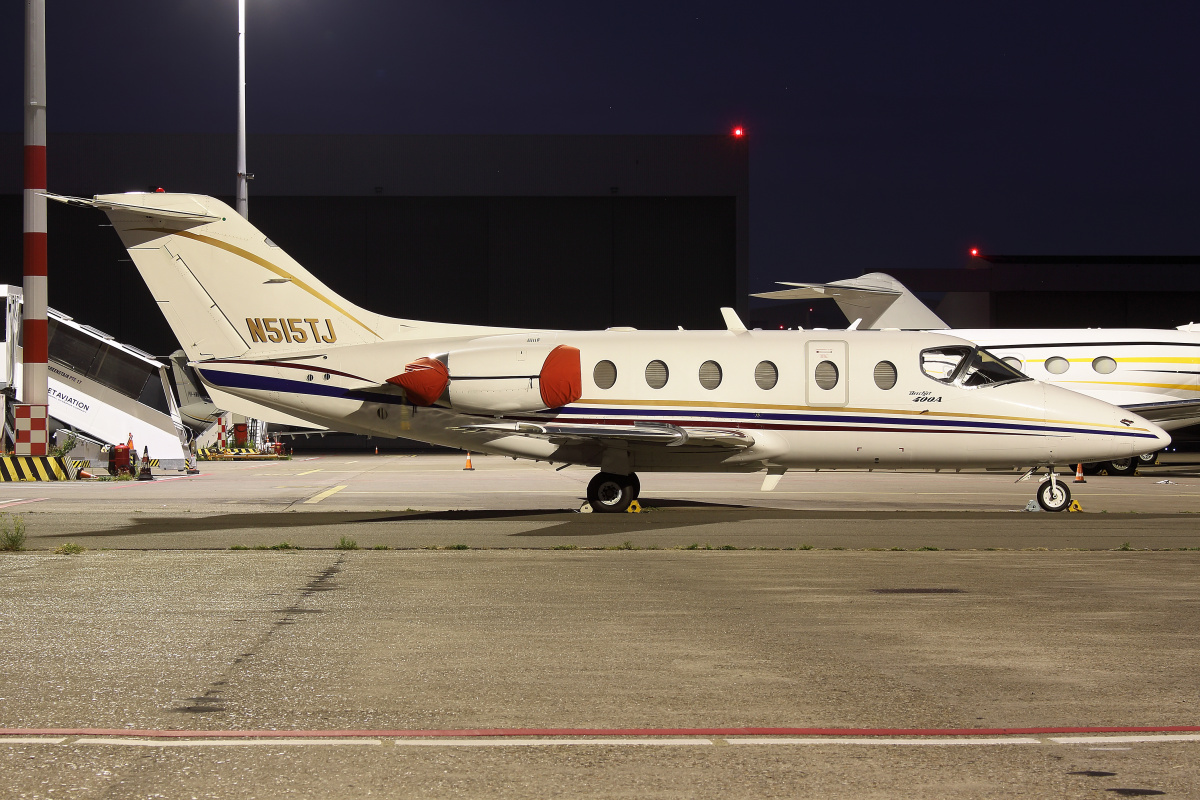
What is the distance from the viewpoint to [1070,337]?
28656 mm

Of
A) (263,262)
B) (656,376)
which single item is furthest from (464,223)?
(656,376)

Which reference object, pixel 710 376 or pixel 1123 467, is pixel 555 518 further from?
pixel 1123 467

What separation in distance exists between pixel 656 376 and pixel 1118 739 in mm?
12669

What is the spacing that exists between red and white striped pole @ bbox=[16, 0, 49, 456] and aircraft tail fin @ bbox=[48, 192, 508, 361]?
8102mm

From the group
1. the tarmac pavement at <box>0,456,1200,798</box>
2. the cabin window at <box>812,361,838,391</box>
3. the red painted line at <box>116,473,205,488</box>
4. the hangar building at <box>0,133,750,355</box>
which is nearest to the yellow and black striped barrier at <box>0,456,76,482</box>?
the red painted line at <box>116,473,205,488</box>

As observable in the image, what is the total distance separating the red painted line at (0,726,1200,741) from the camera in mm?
5312

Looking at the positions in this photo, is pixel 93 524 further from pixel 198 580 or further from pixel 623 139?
pixel 623 139

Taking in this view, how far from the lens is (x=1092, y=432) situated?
17219 mm

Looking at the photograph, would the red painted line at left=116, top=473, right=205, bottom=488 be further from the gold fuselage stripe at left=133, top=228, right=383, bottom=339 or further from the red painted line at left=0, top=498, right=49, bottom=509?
the gold fuselage stripe at left=133, top=228, right=383, bottom=339

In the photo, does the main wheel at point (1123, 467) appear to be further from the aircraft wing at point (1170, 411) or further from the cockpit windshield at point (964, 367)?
the cockpit windshield at point (964, 367)

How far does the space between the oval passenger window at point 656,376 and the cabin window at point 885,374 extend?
3486 mm

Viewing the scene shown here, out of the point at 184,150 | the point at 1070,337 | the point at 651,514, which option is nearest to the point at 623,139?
the point at 184,150

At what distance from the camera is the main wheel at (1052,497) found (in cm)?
1817

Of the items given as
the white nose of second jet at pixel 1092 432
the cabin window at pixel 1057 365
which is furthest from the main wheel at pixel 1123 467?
the white nose of second jet at pixel 1092 432
